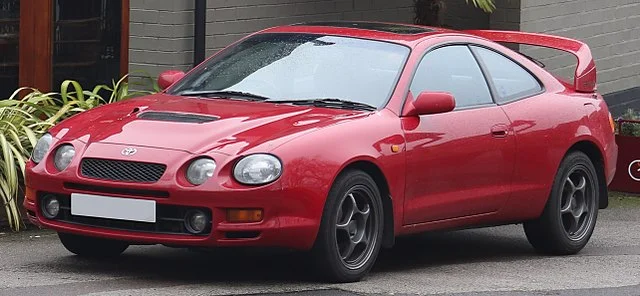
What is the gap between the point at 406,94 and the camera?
844 centimetres

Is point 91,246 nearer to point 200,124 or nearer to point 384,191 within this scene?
point 200,124

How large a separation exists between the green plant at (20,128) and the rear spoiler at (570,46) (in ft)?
9.54

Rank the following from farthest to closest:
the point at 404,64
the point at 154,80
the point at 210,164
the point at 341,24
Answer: the point at 154,80 → the point at 341,24 → the point at 404,64 → the point at 210,164

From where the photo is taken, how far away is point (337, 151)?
7.70 m

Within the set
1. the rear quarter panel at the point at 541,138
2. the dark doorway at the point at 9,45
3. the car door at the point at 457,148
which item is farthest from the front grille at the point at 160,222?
the dark doorway at the point at 9,45

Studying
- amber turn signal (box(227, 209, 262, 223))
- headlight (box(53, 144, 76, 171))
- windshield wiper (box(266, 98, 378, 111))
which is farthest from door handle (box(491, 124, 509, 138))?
headlight (box(53, 144, 76, 171))

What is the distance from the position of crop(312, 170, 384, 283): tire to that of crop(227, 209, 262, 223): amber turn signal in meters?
0.37

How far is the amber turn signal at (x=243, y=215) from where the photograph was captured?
7422 millimetres

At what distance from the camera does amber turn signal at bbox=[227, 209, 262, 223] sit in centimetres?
742

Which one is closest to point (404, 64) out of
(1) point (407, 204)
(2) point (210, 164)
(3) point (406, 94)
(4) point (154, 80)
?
(3) point (406, 94)

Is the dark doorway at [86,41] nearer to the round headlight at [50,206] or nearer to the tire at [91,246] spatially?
the tire at [91,246]

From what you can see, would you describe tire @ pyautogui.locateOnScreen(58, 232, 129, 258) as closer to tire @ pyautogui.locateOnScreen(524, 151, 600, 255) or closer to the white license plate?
the white license plate

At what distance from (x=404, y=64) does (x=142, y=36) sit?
4756 millimetres

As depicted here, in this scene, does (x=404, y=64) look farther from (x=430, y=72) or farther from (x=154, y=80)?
(x=154, y=80)
